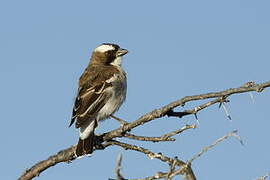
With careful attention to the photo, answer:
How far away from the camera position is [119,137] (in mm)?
5355

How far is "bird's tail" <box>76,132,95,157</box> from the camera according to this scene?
5.83 metres

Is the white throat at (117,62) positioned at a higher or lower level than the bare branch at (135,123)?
higher

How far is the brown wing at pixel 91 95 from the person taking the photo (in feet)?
24.4

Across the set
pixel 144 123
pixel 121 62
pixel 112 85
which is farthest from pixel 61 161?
pixel 121 62

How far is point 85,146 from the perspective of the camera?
6375mm

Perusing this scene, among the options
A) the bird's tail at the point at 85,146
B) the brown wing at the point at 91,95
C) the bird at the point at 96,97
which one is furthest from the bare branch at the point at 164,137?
the brown wing at the point at 91,95

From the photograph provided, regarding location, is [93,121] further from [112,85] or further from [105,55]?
[105,55]

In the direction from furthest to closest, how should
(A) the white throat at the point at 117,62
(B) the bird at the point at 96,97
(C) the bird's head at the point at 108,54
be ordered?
(C) the bird's head at the point at 108,54
(A) the white throat at the point at 117,62
(B) the bird at the point at 96,97

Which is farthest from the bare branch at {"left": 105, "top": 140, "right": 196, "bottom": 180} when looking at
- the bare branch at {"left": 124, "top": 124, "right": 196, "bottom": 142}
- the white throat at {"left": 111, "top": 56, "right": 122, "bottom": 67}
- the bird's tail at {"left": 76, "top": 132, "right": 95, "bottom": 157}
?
the white throat at {"left": 111, "top": 56, "right": 122, "bottom": 67}

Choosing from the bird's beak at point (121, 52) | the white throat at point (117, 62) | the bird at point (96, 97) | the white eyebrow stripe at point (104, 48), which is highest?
the white eyebrow stripe at point (104, 48)

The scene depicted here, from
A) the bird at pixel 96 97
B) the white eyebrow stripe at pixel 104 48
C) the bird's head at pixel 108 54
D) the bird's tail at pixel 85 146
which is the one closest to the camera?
the bird's tail at pixel 85 146

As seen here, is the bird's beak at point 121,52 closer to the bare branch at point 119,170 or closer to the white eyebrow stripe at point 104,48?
the white eyebrow stripe at point 104,48

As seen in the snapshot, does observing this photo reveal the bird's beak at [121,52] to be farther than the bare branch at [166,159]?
Yes

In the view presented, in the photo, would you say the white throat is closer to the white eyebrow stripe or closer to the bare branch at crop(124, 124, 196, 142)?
the white eyebrow stripe
